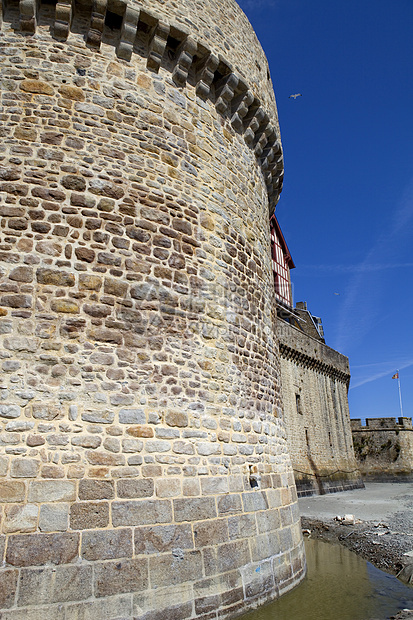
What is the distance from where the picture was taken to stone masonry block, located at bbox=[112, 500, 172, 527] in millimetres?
3766

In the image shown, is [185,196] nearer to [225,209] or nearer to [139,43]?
[225,209]

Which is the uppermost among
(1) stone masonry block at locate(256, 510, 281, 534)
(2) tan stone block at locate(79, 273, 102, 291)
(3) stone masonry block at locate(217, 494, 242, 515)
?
(2) tan stone block at locate(79, 273, 102, 291)

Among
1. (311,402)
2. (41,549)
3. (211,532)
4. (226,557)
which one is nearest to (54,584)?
(41,549)

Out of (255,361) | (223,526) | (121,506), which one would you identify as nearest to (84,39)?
(255,361)

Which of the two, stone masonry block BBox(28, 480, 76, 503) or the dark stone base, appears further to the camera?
the dark stone base

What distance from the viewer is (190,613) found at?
388 cm

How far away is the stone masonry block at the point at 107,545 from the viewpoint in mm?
3565

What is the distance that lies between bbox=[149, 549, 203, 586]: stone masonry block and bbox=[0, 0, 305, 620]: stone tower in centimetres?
1

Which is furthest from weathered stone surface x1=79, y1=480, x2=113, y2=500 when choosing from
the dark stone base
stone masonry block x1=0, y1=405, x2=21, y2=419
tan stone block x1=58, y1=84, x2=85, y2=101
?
the dark stone base

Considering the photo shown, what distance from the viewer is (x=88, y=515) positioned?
3.65m

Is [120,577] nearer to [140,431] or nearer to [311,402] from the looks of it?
[140,431]

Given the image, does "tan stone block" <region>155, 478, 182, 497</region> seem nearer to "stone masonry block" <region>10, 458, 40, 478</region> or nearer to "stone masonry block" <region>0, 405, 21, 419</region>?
"stone masonry block" <region>10, 458, 40, 478</region>

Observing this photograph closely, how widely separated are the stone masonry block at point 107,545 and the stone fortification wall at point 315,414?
1186 centimetres

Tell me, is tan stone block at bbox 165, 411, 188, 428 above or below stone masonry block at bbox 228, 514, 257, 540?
above
